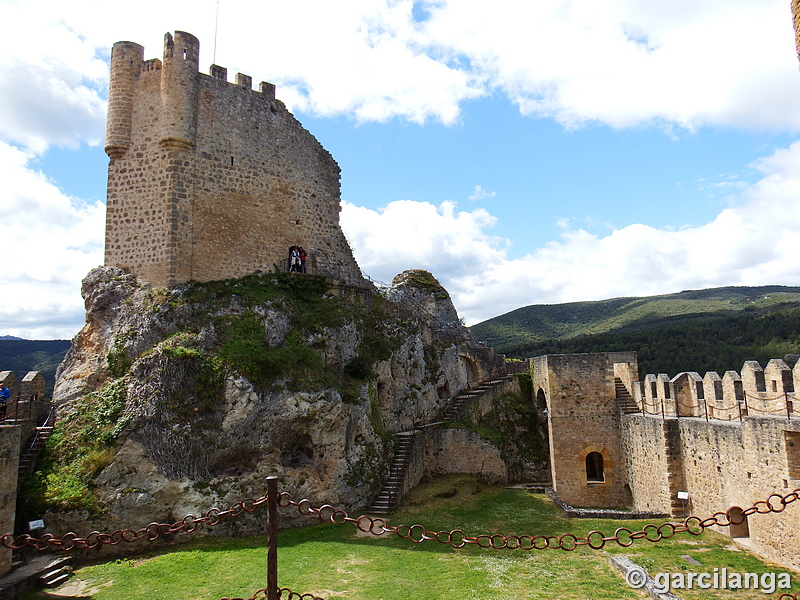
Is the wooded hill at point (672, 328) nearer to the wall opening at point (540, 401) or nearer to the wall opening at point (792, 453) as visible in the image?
the wall opening at point (540, 401)

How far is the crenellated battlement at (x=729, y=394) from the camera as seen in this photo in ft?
37.6

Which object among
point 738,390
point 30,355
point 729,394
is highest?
point 30,355

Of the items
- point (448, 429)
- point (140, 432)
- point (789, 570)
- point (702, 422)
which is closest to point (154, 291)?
point (140, 432)

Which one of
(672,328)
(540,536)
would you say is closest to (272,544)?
(540,536)

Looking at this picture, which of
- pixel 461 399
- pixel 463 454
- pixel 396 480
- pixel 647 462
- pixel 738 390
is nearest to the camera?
pixel 738 390

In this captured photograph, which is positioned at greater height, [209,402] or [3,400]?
[3,400]

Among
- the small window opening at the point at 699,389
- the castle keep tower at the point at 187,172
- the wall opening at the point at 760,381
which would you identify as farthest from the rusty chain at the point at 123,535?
the small window opening at the point at 699,389

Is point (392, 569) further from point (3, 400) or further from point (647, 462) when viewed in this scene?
point (3, 400)

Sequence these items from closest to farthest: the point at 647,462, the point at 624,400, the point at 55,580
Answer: the point at 55,580 < the point at 647,462 < the point at 624,400

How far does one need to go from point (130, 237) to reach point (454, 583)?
14210 mm

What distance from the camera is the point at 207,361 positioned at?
15281 millimetres

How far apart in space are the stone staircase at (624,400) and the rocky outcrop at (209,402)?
811 cm

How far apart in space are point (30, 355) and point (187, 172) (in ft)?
192

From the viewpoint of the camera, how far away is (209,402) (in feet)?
48.2
